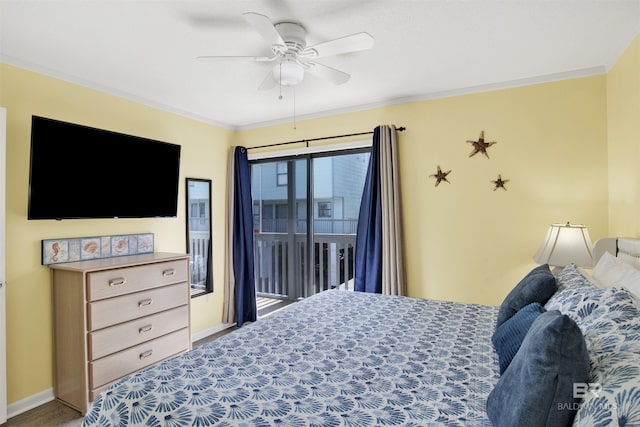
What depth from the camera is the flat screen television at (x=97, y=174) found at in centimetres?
244

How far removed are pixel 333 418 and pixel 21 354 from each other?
8.52ft

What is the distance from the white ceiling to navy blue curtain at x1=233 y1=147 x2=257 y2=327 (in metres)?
1.16

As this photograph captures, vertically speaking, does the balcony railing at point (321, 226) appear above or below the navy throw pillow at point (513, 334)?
above

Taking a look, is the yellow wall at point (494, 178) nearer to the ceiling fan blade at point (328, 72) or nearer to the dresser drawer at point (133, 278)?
the ceiling fan blade at point (328, 72)

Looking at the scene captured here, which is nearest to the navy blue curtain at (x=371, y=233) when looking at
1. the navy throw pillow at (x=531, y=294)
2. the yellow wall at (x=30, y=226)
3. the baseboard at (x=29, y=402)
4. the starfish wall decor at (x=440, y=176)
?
the starfish wall decor at (x=440, y=176)

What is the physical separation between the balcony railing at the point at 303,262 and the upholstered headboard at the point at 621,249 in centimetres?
223

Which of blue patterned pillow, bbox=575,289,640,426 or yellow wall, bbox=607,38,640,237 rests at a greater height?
yellow wall, bbox=607,38,640,237

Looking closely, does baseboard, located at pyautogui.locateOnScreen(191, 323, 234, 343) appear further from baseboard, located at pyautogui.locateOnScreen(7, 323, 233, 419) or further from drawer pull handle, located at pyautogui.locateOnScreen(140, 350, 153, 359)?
baseboard, located at pyautogui.locateOnScreen(7, 323, 233, 419)

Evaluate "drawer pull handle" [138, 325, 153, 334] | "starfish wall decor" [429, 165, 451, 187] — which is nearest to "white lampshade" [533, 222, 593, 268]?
"starfish wall decor" [429, 165, 451, 187]

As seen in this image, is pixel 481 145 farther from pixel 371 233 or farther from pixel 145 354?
pixel 145 354

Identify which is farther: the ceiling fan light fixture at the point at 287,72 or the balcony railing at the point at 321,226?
the balcony railing at the point at 321,226

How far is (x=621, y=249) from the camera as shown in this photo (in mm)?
2139

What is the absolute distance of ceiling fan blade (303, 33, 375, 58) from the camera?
1812 millimetres

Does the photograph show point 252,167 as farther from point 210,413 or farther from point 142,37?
point 210,413
